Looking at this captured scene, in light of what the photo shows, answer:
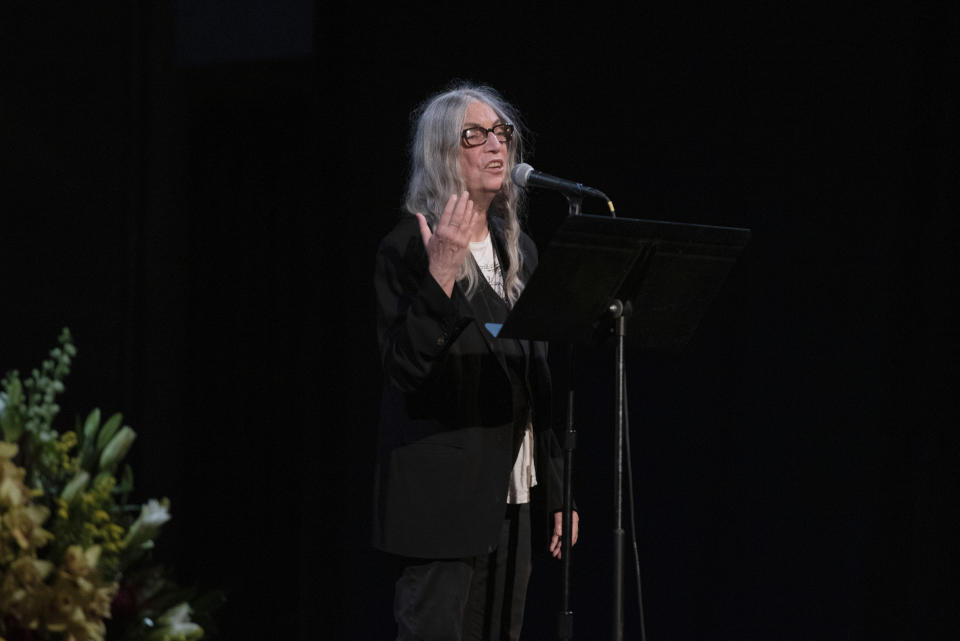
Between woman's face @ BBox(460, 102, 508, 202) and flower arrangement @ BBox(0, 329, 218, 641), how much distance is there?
1.44 meters

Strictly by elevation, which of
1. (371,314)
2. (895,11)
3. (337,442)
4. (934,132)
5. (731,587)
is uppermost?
(895,11)

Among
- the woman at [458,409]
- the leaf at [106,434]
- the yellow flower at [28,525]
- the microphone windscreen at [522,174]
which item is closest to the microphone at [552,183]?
the microphone windscreen at [522,174]

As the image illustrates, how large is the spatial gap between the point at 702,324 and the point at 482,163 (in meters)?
1.40

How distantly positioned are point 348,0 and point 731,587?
2.33m

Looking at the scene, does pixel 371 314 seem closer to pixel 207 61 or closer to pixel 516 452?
pixel 207 61

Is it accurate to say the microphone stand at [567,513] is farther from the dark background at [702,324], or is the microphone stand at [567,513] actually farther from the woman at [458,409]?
the dark background at [702,324]

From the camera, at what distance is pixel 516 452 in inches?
97.7

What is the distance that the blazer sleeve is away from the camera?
2.25 m

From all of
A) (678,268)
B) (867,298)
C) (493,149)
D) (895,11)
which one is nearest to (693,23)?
(895,11)

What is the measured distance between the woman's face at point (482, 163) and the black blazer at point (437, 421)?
21 centimetres

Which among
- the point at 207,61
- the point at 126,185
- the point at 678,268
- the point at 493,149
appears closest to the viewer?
the point at 678,268

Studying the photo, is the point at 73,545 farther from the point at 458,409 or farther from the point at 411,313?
the point at 458,409

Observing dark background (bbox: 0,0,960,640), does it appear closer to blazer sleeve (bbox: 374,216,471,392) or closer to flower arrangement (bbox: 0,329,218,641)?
blazer sleeve (bbox: 374,216,471,392)

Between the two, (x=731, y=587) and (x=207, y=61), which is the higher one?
(x=207, y=61)
